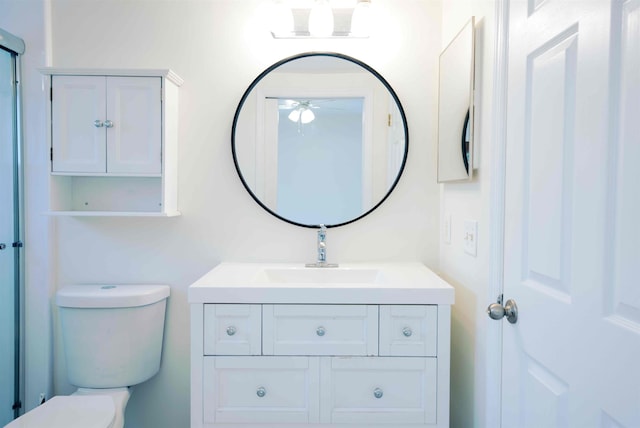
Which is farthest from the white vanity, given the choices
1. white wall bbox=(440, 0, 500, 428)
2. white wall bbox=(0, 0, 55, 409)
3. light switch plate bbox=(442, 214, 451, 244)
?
white wall bbox=(0, 0, 55, 409)

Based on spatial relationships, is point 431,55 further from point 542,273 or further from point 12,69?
point 12,69

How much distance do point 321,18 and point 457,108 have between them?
0.71 m

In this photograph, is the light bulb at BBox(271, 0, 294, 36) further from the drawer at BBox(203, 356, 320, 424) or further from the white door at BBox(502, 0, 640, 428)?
the drawer at BBox(203, 356, 320, 424)

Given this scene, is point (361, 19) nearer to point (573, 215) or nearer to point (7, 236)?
point (573, 215)

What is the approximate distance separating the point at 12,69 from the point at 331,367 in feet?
5.98

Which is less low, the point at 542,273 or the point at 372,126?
the point at 372,126

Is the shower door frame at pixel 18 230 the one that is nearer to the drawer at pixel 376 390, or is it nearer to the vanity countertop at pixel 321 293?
the vanity countertop at pixel 321 293

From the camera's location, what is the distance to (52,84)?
1.77 m

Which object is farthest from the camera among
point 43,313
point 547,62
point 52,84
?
point 43,313

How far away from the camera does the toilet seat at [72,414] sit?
141cm

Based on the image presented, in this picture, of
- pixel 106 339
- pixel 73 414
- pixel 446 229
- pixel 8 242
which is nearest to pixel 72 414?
pixel 73 414

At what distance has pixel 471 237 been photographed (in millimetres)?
1541

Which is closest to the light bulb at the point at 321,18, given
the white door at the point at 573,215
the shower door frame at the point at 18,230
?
the white door at the point at 573,215

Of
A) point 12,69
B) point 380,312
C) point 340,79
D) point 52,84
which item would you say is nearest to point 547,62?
point 380,312
